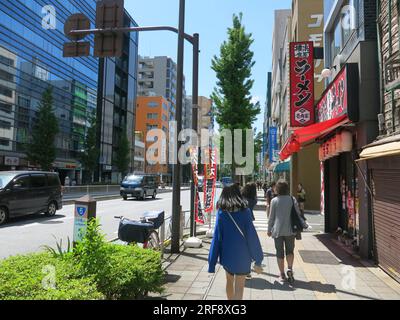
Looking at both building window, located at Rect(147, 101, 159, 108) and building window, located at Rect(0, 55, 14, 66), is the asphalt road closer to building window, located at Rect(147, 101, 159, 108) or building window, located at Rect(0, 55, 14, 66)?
building window, located at Rect(0, 55, 14, 66)

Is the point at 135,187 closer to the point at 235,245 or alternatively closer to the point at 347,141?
the point at 347,141

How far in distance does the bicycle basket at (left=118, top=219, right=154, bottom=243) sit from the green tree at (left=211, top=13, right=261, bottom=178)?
18328 millimetres

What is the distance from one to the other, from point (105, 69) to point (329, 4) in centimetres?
5232

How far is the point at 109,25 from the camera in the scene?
8867 mm

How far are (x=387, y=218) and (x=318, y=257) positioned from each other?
7.52 feet

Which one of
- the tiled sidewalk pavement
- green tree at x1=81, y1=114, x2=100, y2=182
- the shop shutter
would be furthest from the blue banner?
the shop shutter

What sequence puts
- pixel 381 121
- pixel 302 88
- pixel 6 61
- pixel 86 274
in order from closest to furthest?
pixel 86 274, pixel 381 121, pixel 302 88, pixel 6 61

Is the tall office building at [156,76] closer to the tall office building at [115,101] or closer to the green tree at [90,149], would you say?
the tall office building at [115,101]

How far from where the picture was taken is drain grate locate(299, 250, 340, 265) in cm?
834

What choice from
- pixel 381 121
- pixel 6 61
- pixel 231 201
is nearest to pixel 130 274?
pixel 231 201

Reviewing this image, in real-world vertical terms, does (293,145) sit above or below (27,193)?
above
